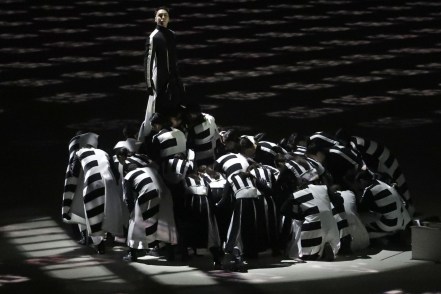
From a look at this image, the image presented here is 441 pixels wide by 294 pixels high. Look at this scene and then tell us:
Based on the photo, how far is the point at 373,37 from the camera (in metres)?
22.8

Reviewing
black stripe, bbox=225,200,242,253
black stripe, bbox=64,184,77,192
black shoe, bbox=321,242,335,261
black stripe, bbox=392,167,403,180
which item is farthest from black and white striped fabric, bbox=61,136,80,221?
black stripe, bbox=392,167,403,180

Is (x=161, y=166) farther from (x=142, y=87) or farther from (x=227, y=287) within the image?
(x=142, y=87)

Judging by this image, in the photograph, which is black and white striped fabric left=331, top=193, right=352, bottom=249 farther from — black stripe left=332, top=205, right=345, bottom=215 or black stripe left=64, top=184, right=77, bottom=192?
black stripe left=64, top=184, right=77, bottom=192

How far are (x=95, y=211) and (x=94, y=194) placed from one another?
15 cm

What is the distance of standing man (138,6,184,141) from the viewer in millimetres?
15062

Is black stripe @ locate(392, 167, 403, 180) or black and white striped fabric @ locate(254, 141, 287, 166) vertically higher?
black and white striped fabric @ locate(254, 141, 287, 166)

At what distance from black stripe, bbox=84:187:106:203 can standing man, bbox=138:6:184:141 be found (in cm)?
116

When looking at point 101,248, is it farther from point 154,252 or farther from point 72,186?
point 72,186

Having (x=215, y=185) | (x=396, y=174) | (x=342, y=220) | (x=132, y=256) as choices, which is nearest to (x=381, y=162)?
(x=396, y=174)

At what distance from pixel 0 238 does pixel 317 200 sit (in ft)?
10.1

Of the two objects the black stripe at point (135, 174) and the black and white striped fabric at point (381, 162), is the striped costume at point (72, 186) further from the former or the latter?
the black and white striped fabric at point (381, 162)

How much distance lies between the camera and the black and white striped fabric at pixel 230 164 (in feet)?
45.2

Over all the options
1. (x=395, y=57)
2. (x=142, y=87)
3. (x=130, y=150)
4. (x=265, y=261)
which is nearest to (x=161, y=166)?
(x=130, y=150)

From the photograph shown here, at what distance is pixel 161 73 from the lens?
49.7 feet
